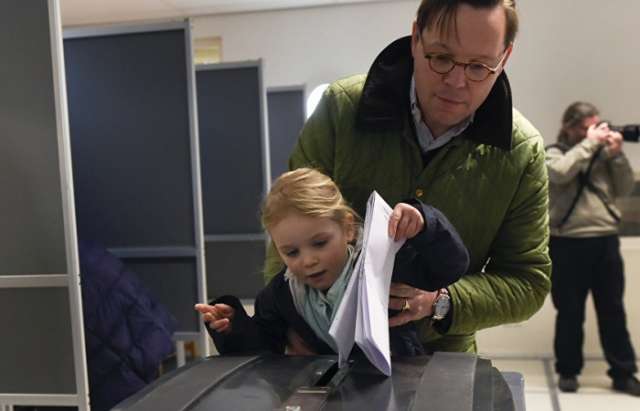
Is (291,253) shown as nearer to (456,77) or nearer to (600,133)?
(456,77)

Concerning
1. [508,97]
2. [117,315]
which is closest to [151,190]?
[117,315]

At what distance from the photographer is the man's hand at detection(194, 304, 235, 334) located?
35.7 inches

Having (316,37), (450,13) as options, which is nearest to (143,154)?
(450,13)

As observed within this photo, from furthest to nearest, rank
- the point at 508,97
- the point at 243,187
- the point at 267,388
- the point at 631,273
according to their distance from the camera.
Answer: the point at 631,273
the point at 243,187
the point at 508,97
the point at 267,388

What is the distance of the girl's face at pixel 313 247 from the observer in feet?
2.97

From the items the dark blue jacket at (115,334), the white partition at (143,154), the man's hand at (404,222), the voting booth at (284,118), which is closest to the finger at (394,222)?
the man's hand at (404,222)

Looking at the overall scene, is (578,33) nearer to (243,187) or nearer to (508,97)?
(243,187)

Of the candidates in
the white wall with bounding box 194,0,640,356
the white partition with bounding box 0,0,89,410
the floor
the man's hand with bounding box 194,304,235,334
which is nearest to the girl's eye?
the man's hand with bounding box 194,304,235,334

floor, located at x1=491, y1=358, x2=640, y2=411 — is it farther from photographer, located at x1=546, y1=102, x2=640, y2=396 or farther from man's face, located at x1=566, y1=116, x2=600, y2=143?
man's face, located at x1=566, y1=116, x2=600, y2=143

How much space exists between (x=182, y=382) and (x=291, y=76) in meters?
3.72

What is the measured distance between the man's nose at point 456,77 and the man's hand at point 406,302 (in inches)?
11.9

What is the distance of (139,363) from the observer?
186 centimetres

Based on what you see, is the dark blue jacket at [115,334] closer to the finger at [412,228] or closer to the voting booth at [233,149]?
the voting booth at [233,149]

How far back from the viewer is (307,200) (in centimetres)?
91
